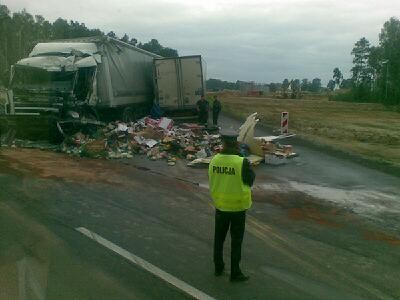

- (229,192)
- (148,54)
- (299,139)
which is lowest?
(299,139)

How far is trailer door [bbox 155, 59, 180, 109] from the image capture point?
2375 cm

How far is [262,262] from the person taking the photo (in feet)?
21.5

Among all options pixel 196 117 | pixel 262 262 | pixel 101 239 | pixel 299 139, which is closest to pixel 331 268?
pixel 262 262

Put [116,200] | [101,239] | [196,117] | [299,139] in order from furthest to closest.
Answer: [196,117] < [299,139] < [116,200] < [101,239]

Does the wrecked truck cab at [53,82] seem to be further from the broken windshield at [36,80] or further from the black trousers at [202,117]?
the black trousers at [202,117]

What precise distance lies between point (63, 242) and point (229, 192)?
244 cm

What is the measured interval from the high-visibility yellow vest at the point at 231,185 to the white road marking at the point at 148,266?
3.07 feet

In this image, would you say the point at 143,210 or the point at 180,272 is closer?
the point at 180,272

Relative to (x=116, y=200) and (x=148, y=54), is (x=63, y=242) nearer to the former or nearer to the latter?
(x=116, y=200)

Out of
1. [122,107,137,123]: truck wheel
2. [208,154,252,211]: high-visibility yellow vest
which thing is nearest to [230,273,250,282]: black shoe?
[208,154,252,211]: high-visibility yellow vest

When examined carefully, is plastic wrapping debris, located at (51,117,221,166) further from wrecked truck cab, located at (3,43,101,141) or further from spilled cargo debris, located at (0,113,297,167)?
wrecked truck cab, located at (3,43,101,141)

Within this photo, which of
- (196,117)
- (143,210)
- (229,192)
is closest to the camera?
(229,192)

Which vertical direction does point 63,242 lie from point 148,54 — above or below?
below

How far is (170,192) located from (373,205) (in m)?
4.26
